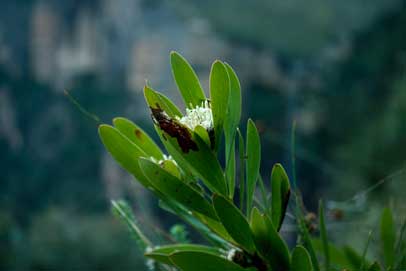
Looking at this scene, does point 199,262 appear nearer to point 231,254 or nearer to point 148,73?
point 231,254

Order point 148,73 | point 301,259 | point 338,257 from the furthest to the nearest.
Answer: point 148,73 → point 338,257 → point 301,259

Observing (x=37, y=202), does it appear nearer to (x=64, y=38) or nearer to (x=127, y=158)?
(x=64, y=38)

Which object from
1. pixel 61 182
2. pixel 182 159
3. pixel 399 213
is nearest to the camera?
pixel 182 159

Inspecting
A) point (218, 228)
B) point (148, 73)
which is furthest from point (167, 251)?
point (148, 73)

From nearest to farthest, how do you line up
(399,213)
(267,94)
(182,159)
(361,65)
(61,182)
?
1. (182,159)
2. (399,213)
3. (361,65)
4. (61,182)
5. (267,94)

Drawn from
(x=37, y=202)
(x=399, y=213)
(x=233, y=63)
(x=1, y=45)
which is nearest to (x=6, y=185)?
(x=37, y=202)

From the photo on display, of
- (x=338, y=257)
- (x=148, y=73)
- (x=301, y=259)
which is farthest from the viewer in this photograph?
(x=148, y=73)
